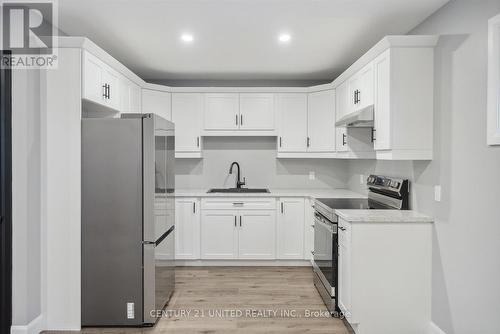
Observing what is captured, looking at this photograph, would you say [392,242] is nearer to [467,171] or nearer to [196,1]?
[467,171]

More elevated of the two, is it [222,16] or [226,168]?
[222,16]

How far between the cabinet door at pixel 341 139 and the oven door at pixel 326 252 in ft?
3.44

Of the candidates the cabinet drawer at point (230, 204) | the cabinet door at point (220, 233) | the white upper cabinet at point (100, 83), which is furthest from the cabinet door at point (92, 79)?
the cabinet door at point (220, 233)

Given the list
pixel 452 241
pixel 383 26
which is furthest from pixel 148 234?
pixel 383 26

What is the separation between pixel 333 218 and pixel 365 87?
1299mm

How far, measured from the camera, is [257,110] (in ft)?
14.3

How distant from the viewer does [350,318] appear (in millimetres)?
2447

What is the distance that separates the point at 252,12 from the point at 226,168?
2544mm

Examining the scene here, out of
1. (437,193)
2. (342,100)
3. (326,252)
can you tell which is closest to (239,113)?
(342,100)

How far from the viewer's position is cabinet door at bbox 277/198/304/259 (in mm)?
4082

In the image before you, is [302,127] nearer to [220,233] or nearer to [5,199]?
[220,233]

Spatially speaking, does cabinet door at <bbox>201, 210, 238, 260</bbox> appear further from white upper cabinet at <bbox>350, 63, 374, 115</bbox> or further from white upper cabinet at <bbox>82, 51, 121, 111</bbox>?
white upper cabinet at <bbox>350, 63, 374, 115</bbox>

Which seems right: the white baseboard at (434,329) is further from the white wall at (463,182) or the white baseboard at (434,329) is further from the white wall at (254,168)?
the white wall at (254,168)

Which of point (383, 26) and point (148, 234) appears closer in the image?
point (148, 234)
